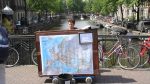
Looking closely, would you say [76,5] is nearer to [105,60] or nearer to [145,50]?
[105,60]

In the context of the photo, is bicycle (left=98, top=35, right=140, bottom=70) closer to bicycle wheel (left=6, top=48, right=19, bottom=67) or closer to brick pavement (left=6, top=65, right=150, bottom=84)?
brick pavement (left=6, top=65, right=150, bottom=84)

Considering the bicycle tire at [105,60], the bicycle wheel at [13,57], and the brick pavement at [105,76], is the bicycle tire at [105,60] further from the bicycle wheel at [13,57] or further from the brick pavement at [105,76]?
the bicycle wheel at [13,57]

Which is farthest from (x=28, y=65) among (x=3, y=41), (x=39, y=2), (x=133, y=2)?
(x=39, y=2)

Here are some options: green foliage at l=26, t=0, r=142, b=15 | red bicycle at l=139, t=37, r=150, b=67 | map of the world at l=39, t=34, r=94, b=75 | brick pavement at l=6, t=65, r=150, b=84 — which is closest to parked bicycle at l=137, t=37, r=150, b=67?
red bicycle at l=139, t=37, r=150, b=67

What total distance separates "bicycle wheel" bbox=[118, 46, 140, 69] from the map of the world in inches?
88.0

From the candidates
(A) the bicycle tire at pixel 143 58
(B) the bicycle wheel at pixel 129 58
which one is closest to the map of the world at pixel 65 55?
(B) the bicycle wheel at pixel 129 58

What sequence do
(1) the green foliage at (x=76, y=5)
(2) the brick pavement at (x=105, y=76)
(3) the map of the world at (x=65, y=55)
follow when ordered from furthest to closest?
1. (1) the green foliage at (x=76, y=5)
2. (2) the brick pavement at (x=105, y=76)
3. (3) the map of the world at (x=65, y=55)

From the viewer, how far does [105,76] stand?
1149cm

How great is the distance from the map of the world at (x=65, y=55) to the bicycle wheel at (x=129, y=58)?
224cm

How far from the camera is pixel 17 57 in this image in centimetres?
1360

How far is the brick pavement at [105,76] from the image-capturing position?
10724mm

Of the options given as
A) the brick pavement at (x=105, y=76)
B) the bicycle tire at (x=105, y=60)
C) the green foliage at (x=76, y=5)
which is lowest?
the brick pavement at (x=105, y=76)

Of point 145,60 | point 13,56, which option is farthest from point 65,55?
point 13,56

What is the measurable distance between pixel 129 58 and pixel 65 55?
2.66m
